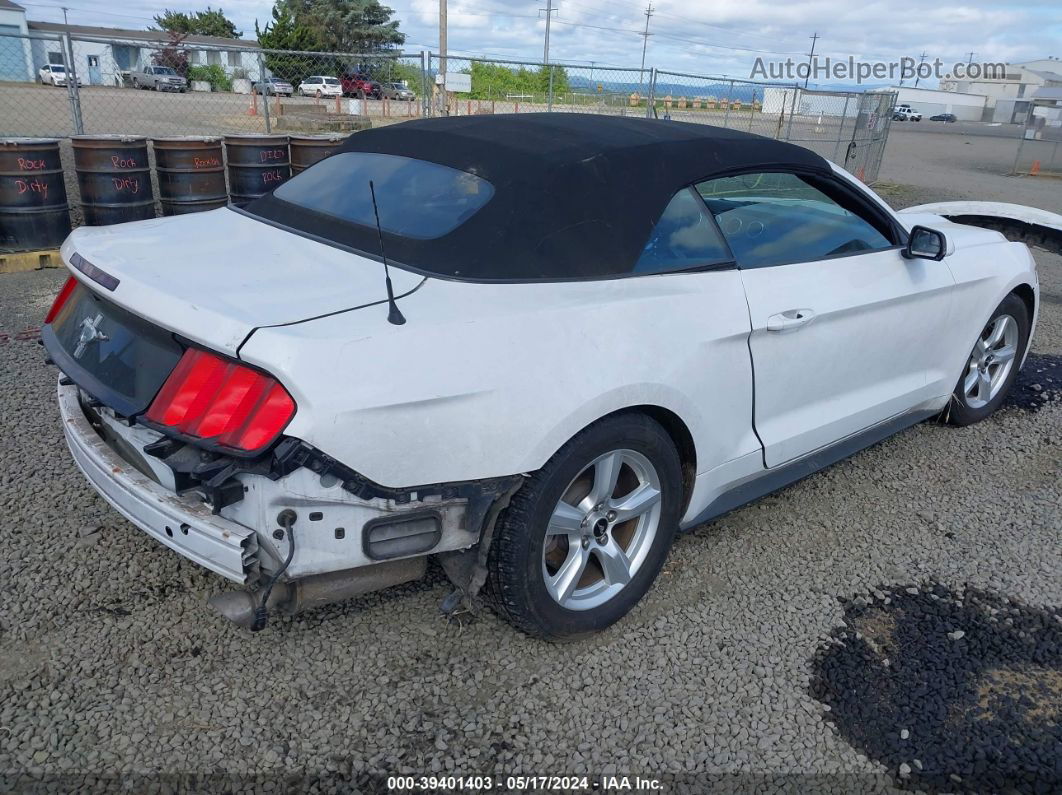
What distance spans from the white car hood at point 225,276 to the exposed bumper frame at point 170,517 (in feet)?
1.57

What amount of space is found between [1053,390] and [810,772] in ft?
14.1

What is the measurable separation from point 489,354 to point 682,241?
3.34 feet

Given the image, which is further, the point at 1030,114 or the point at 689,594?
the point at 1030,114

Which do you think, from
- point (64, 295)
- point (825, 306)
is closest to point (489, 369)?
point (825, 306)

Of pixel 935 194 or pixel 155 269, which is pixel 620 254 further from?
pixel 935 194

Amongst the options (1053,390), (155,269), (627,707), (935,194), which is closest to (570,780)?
(627,707)

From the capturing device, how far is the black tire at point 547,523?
241 centimetres

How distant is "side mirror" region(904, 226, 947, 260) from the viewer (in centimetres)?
359

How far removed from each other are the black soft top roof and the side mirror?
0.64 metres

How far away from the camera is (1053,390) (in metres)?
5.46

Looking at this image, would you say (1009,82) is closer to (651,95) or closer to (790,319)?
(651,95)

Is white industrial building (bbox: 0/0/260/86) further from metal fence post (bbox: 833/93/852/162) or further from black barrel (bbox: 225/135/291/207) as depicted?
metal fence post (bbox: 833/93/852/162)

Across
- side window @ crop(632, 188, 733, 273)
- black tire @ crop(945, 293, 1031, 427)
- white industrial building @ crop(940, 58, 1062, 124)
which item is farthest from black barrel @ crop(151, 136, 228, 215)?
white industrial building @ crop(940, 58, 1062, 124)

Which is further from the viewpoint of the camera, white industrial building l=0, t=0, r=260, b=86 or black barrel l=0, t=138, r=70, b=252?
white industrial building l=0, t=0, r=260, b=86
